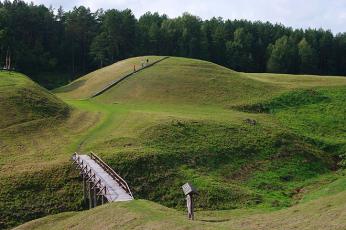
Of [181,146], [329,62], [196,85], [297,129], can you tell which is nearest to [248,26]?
[329,62]

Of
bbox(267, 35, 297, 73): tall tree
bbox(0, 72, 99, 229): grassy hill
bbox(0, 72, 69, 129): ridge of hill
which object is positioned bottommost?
bbox(0, 72, 99, 229): grassy hill

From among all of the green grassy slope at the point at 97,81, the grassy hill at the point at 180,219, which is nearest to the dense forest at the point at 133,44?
the green grassy slope at the point at 97,81

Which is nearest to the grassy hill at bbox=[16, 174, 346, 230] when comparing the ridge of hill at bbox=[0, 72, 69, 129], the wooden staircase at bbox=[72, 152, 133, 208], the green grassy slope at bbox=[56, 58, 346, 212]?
the wooden staircase at bbox=[72, 152, 133, 208]

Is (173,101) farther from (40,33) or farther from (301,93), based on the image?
(40,33)

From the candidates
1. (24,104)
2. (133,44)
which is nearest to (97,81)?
(24,104)

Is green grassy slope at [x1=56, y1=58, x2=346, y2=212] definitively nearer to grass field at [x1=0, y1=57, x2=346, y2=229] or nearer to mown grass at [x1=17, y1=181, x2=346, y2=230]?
grass field at [x1=0, y1=57, x2=346, y2=229]

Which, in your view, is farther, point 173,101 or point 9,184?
point 173,101

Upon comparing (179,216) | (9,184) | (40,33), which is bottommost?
(9,184)

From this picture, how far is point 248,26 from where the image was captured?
164m

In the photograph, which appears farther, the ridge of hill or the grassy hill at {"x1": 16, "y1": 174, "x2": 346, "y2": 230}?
the ridge of hill

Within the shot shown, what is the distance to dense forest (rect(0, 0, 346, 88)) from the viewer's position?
12925 cm

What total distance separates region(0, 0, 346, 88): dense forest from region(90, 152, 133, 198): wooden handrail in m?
76.5

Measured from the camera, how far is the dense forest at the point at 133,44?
424 ft

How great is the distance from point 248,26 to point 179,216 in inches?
5628
